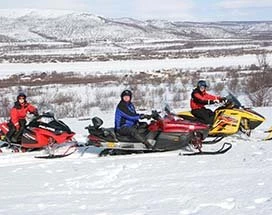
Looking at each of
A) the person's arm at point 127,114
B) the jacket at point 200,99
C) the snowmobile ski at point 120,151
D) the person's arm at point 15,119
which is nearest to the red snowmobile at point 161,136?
the snowmobile ski at point 120,151

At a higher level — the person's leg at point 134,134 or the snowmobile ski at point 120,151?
the person's leg at point 134,134

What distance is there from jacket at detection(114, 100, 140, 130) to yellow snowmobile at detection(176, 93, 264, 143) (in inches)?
53.6

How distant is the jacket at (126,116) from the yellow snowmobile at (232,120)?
136 cm

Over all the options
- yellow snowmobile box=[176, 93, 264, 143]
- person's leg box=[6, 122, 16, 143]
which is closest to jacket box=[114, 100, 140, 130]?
yellow snowmobile box=[176, 93, 264, 143]

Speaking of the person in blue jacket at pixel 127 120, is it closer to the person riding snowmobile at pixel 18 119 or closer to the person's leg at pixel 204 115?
the person's leg at pixel 204 115

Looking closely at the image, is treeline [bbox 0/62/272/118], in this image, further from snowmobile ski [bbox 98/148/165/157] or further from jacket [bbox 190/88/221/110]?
snowmobile ski [bbox 98/148/165/157]

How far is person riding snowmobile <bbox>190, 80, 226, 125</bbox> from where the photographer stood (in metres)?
9.84

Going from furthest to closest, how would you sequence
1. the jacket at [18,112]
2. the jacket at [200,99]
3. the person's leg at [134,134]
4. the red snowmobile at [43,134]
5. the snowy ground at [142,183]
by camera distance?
the jacket at [200,99] < the jacket at [18,112] < the red snowmobile at [43,134] < the person's leg at [134,134] < the snowy ground at [142,183]

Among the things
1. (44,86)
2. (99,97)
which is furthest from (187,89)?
(44,86)

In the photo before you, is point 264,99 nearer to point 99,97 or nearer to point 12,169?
point 99,97

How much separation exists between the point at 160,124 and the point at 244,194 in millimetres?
3126

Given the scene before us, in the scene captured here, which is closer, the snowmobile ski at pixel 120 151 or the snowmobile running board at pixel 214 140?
the snowmobile ski at pixel 120 151

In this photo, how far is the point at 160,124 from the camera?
8891mm

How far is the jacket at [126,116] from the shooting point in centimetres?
884
